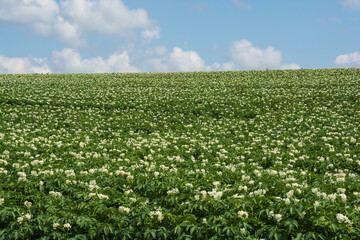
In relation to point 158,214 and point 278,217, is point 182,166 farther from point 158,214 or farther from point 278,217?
point 278,217

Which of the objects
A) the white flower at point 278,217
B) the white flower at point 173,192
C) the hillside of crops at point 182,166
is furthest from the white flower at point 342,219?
the white flower at point 173,192

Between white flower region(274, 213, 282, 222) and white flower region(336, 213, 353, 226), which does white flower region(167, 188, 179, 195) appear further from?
white flower region(336, 213, 353, 226)

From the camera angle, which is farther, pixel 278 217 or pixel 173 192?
pixel 173 192

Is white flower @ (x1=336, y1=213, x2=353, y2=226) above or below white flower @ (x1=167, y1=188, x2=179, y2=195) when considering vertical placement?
above

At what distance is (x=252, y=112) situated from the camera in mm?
24500

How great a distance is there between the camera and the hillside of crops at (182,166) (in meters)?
5.83

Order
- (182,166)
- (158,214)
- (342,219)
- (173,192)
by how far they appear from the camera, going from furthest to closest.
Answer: (182,166) → (173,192) → (158,214) → (342,219)

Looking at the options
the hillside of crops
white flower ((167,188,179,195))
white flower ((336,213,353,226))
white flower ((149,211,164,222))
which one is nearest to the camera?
white flower ((336,213,353,226))

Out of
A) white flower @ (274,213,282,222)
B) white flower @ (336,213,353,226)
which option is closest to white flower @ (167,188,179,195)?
white flower @ (274,213,282,222)

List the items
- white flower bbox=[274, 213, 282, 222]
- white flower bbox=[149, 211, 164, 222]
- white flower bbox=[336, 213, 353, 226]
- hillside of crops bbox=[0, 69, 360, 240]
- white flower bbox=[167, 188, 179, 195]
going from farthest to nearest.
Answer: white flower bbox=[167, 188, 179, 195] < white flower bbox=[149, 211, 164, 222] < hillside of crops bbox=[0, 69, 360, 240] < white flower bbox=[274, 213, 282, 222] < white flower bbox=[336, 213, 353, 226]

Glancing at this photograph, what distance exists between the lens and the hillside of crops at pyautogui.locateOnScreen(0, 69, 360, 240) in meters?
5.83

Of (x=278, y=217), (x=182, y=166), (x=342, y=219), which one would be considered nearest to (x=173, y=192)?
(x=278, y=217)

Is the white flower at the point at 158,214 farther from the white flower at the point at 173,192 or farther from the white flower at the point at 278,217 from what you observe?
the white flower at the point at 278,217

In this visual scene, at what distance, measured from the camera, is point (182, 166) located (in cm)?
1124
